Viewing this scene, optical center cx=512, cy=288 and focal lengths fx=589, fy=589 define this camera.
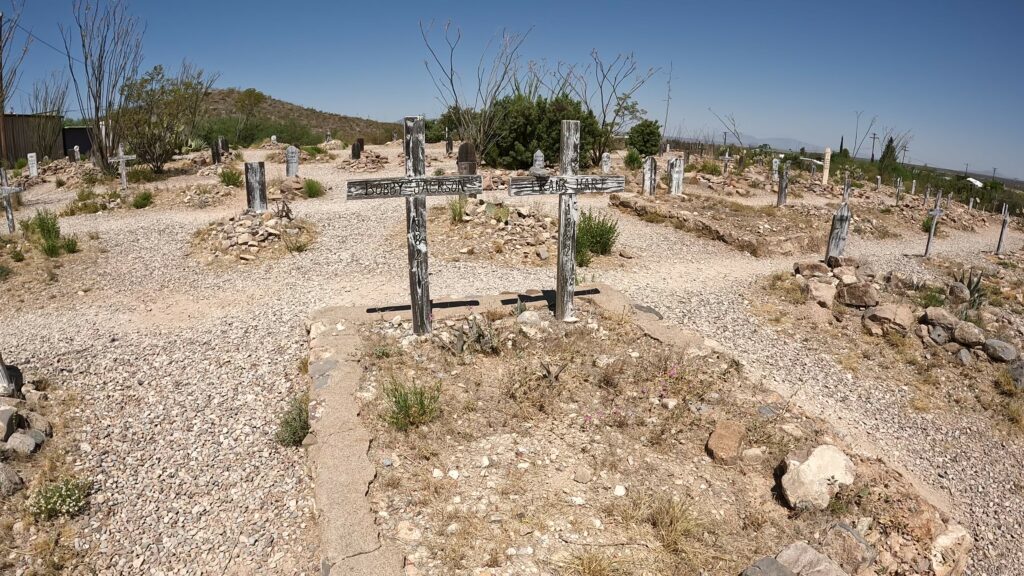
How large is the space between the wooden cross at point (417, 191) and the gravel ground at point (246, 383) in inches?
58.1

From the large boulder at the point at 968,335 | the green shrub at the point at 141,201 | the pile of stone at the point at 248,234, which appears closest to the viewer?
the large boulder at the point at 968,335

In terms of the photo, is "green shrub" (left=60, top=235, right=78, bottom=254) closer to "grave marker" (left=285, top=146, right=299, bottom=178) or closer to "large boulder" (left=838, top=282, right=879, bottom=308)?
"grave marker" (left=285, top=146, right=299, bottom=178)

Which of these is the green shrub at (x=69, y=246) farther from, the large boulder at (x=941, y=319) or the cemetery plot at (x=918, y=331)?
the large boulder at (x=941, y=319)

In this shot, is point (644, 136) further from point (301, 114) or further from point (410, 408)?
point (301, 114)

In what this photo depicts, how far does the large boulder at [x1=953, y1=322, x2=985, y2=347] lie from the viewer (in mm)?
7188

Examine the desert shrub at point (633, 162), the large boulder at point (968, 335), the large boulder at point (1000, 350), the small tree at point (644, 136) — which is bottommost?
the large boulder at point (1000, 350)

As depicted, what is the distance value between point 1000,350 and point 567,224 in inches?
213

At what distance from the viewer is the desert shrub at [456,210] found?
468 inches

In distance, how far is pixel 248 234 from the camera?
1105 cm

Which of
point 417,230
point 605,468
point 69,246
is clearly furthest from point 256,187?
point 605,468

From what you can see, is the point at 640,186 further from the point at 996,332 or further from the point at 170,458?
the point at 170,458

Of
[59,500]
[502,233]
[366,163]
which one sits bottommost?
[59,500]

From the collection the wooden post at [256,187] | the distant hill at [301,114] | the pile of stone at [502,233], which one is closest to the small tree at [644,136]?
the pile of stone at [502,233]

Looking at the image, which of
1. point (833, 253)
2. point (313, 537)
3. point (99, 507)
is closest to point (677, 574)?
point (313, 537)
